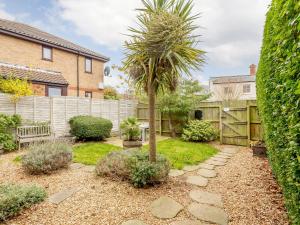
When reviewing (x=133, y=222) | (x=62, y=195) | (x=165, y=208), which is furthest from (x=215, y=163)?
(x=62, y=195)

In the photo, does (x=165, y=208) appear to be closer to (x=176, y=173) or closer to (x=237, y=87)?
(x=176, y=173)

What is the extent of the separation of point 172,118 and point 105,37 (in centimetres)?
657

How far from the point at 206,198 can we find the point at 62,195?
8.92 ft

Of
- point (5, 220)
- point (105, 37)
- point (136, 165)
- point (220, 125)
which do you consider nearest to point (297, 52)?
point (136, 165)

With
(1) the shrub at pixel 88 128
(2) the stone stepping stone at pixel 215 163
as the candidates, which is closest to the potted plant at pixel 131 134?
(2) the stone stepping stone at pixel 215 163

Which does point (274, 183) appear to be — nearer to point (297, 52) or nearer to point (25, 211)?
point (297, 52)

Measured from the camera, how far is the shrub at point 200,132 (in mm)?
9844

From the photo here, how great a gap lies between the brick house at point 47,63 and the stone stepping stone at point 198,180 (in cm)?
1041

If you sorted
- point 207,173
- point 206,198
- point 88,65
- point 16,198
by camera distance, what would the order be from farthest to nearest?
point 88,65 → point 207,173 → point 206,198 → point 16,198

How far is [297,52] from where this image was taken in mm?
1288

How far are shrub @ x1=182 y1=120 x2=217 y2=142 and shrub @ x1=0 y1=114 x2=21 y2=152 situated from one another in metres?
7.46

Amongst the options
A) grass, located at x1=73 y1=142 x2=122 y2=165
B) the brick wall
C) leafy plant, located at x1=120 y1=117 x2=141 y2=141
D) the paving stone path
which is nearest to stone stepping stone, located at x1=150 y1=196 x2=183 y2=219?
the paving stone path

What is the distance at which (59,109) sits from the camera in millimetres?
9648

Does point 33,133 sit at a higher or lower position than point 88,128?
lower
